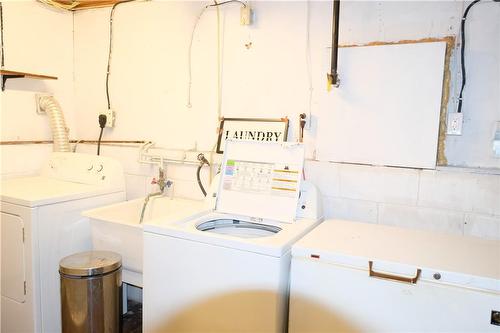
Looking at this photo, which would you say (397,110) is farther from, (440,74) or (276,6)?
(276,6)

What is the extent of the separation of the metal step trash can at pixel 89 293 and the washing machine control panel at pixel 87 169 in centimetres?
60

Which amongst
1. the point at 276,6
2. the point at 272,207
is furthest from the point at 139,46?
the point at 272,207

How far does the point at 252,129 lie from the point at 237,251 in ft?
3.08

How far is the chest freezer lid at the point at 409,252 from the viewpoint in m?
1.32

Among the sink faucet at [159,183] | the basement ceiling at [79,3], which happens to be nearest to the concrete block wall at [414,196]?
the sink faucet at [159,183]

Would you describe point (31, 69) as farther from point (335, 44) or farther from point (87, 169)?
point (335, 44)

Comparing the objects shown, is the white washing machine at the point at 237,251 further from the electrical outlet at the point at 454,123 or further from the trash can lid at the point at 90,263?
the electrical outlet at the point at 454,123

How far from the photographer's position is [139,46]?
2.72 metres

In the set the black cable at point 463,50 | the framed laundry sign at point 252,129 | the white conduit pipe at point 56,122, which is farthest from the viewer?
the white conduit pipe at point 56,122

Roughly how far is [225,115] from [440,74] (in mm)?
1216

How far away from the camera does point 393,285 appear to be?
138 cm

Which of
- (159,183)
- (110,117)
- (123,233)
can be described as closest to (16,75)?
(110,117)

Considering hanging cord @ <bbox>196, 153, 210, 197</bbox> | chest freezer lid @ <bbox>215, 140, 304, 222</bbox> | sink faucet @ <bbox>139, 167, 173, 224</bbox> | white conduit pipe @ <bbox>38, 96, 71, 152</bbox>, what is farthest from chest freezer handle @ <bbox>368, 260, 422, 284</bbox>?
white conduit pipe @ <bbox>38, 96, 71, 152</bbox>

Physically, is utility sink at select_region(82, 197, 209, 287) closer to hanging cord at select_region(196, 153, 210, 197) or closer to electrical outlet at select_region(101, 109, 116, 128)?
hanging cord at select_region(196, 153, 210, 197)
